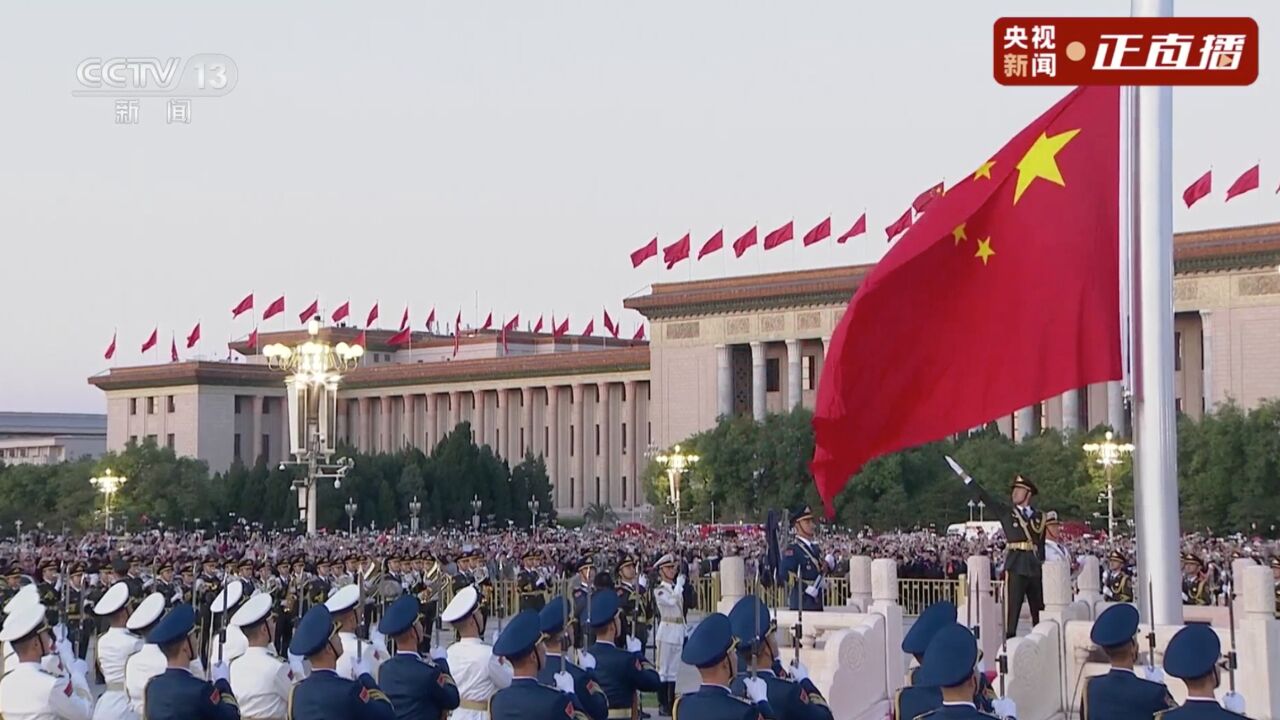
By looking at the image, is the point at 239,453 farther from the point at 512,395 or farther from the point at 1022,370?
the point at 1022,370

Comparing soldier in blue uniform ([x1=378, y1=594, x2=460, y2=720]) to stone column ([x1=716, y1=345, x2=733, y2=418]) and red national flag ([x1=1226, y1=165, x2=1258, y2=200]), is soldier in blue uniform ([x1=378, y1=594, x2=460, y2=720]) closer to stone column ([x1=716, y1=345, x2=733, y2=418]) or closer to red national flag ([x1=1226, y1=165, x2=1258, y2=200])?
red national flag ([x1=1226, y1=165, x2=1258, y2=200])

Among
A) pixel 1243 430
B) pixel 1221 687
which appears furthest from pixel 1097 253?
pixel 1243 430

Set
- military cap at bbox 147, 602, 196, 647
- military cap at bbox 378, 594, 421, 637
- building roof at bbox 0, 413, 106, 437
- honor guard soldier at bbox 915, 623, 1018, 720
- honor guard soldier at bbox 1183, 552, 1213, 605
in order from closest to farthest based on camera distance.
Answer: honor guard soldier at bbox 915, 623, 1018, 720 < military cap at bbox 147, 602, 196, 647 < military cap at bbox 378, 594, 421, 637 < honor guard soldier at bbox 1183, 552, 1213, 605 < building roof at bbox 0, 413, 106, 437

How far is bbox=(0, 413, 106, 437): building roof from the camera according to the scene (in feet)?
400

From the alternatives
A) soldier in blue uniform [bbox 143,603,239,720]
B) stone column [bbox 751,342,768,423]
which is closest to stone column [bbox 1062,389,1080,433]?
stone column [bbox 751,342,768,423]

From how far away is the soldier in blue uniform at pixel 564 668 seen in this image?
9344 mm

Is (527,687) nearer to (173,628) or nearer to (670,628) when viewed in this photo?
(173,628)

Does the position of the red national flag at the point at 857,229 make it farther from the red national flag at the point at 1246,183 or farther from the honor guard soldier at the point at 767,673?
the honor guard soldier at the point at 767,673

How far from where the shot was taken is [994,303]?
42.3ft

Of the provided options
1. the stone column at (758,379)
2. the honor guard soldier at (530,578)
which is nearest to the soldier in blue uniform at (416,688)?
the honor guard soldier at (530,578)

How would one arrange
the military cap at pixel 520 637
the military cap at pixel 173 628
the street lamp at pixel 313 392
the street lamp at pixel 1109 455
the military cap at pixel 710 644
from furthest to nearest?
the street lamp at pixel 1109 455, the street lamp at pixel 313 392, the military cap at pixel 173 628, the military cap at pixel 520 637, the military cap at pixel 710 644

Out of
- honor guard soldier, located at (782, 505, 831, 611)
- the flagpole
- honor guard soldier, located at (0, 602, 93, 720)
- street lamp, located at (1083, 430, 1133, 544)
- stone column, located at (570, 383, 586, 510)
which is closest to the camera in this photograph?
honor guard soldier, located at (0, 602, 93, 720)

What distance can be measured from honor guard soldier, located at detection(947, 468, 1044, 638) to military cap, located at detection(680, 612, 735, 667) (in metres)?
7.49

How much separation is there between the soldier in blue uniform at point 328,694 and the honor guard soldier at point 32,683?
1.30 meters
